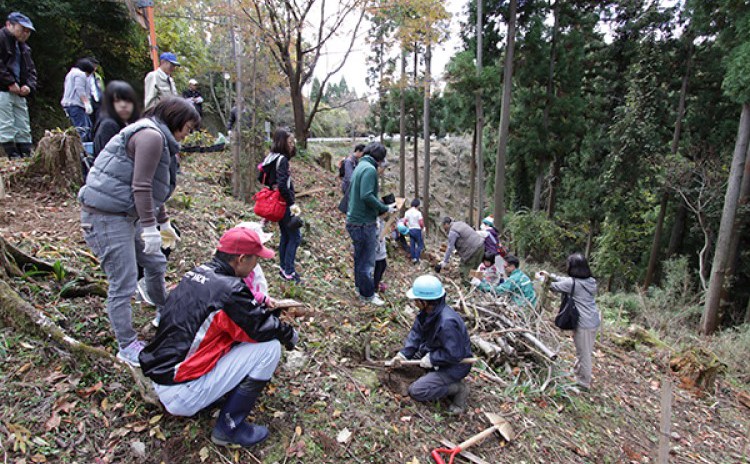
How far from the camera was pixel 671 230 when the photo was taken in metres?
17.2

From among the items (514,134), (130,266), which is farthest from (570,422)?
(514,134)

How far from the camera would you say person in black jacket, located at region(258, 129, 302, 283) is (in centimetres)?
451

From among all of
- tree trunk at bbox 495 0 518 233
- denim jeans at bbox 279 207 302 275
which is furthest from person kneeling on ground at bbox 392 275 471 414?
tree trunk at bbox 495 0 518 233

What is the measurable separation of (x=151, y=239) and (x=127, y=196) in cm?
32

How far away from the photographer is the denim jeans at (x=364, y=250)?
475 centimetres

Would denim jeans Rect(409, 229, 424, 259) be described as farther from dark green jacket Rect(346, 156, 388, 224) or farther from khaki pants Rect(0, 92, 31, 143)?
khaki pants Rect(0, 92, 31, 143)

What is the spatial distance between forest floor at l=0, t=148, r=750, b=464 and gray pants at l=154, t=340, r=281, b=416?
29 cm

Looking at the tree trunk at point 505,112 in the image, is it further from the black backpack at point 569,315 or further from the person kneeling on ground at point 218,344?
the person kneeling on ground at point 218,344

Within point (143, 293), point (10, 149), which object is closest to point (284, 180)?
point (143, 293)

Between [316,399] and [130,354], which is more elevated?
[130,354]

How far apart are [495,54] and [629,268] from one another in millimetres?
11765

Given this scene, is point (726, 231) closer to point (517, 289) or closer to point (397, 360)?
point (517, 289)

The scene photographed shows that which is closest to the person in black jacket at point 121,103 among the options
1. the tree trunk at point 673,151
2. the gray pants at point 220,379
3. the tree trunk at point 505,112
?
the gray pants at point 220,379

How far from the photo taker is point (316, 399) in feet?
10.2
